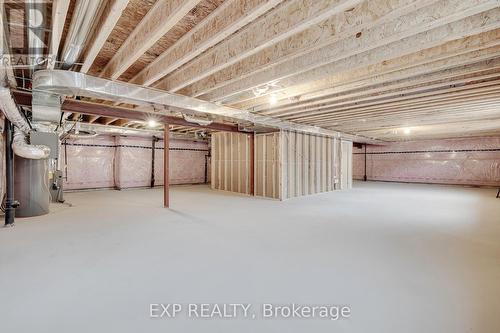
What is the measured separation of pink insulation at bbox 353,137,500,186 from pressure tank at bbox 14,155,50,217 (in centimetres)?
1300

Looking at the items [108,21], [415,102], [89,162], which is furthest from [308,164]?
[89,162]

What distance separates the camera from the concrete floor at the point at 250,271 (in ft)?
4.99

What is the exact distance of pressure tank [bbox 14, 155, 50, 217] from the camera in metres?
4.09

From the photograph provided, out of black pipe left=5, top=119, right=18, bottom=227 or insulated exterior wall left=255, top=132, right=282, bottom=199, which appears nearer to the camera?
black pipe left=5, top=119, right=18, bottom=227

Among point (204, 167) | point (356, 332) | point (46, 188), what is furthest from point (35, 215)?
point (204, 167)

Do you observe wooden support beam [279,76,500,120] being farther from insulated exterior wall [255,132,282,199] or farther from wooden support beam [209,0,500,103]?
wooden support beam [209,0,500,103]

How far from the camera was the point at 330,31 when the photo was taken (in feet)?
6.77

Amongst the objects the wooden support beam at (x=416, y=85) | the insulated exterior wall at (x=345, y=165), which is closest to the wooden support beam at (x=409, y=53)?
the wooden support beam at (x=416, y=85)

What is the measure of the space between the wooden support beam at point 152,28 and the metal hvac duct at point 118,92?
326 mm

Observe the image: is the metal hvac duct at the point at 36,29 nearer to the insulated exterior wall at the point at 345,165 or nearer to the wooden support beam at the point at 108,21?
the wooden support beam at the point at 108,21

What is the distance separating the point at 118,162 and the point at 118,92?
5888mm

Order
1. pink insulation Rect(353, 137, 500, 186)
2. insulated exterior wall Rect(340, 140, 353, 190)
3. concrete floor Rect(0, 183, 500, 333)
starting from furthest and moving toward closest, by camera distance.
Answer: pink insulation Rect(353, 137, 500, 186) < insulated exterior wall Rect(340, 140, 353, 190) < concrete floor Rect(0, 183, 500, 333)

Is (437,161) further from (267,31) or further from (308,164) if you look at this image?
(267,31)

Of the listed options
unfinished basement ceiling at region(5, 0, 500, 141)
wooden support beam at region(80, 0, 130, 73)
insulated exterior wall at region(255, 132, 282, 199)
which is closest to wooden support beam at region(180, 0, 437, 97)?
unfinished basement ceiling at region(5, 0, 500, 141)
